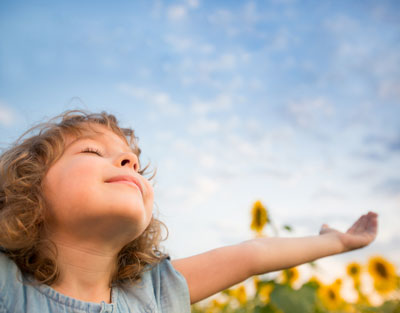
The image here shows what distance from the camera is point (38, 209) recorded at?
1.26 metres

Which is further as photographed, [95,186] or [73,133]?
[73,133]

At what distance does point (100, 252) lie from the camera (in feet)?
4.15

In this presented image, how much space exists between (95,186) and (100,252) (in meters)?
0.25

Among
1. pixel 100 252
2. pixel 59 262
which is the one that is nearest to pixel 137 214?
pixel 100 252

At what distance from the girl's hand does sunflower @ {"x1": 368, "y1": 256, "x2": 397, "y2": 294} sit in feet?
4.06

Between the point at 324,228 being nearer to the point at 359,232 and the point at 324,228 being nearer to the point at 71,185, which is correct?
the point at 359,232

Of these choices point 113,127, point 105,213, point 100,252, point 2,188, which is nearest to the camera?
point 105,213

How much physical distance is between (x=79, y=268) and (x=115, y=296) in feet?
0.63

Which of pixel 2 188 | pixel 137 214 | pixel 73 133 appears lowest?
pixel 137 214

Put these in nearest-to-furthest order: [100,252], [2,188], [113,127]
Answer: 1. [100,252]
2. [2,188]
3. [113,127]

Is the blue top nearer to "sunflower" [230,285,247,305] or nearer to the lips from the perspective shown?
the lips

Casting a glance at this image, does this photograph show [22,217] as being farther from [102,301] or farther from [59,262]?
[102,301]

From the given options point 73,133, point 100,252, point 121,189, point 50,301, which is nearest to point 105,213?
point 121,189

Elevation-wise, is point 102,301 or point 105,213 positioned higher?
point 105,213
